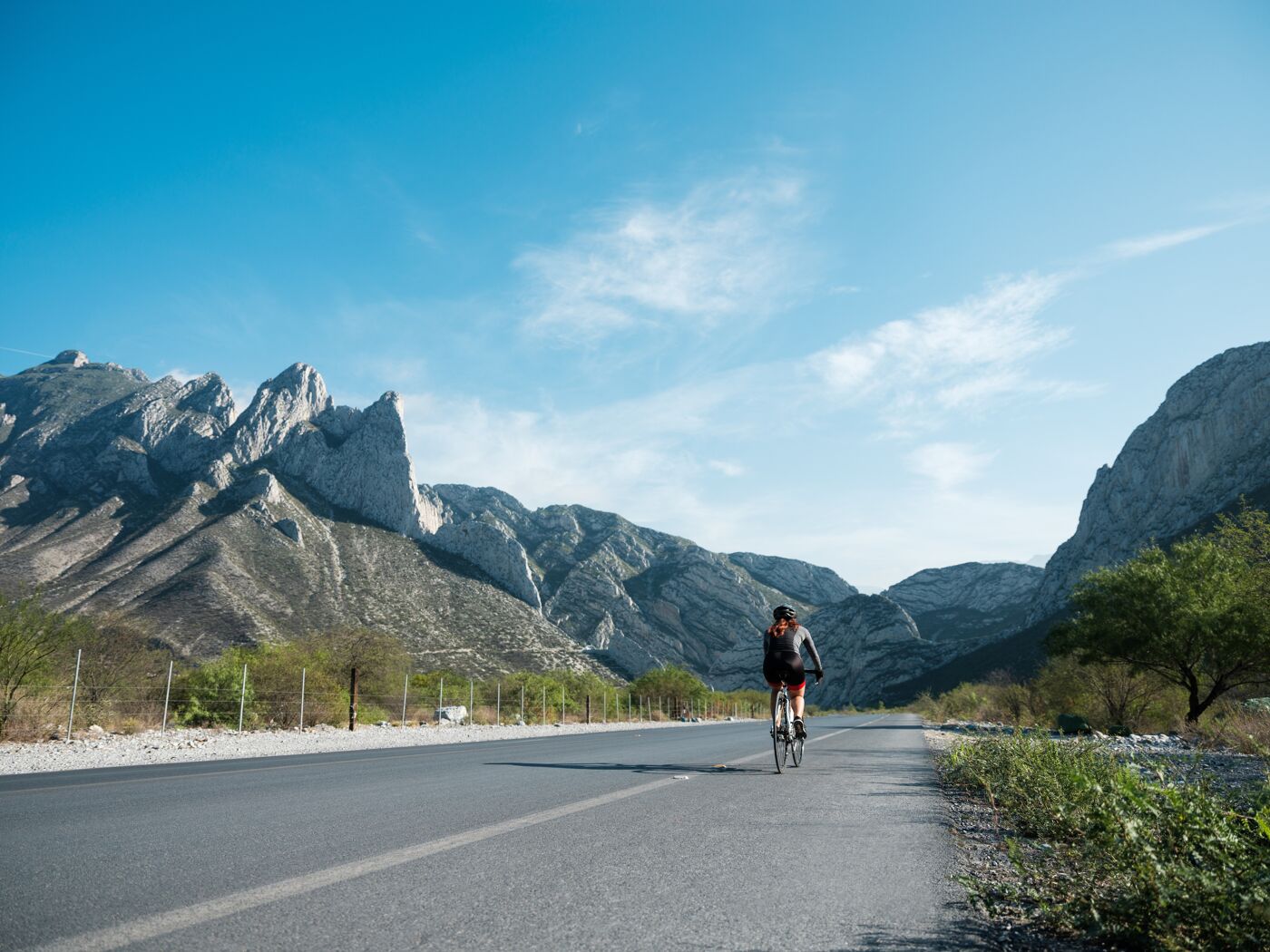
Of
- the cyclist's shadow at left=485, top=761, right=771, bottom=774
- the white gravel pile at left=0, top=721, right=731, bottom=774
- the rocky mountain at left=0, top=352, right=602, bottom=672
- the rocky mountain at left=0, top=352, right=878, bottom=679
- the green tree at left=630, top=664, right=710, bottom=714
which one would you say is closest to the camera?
the cyclist's shadow at left=485, top=761, right=771, bottom=774

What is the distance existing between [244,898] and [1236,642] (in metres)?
26.4

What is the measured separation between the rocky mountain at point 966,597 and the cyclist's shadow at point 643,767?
142865 mm

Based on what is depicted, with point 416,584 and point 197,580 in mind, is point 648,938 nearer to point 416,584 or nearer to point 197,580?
point 197,580

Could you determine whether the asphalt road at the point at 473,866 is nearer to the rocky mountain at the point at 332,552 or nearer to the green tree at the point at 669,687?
the rocky mountain at the point at 332,552

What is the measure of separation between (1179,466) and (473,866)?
122496mm

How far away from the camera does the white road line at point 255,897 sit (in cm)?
264

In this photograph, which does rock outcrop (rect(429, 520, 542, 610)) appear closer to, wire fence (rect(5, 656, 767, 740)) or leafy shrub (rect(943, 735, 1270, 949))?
wire fence (rect(5, 656, 767, 740))

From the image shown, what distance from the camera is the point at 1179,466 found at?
10088 centimetres

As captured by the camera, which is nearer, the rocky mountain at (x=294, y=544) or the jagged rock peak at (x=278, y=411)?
the rocky mountain at (x=294, y=544)

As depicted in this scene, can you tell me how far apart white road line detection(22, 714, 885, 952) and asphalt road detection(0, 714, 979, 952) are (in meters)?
0.01

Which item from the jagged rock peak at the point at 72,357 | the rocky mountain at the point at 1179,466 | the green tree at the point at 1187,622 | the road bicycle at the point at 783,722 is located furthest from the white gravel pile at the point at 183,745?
the jagged rock peak at the point at 72,357

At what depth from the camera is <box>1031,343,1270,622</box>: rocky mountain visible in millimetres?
90000

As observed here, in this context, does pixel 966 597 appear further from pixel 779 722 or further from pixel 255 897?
pixel 255 897

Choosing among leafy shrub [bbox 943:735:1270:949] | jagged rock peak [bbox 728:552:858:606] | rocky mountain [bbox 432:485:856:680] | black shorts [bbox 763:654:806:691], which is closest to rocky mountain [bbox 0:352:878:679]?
rocky mountain [bbox 432:485:856:680]
